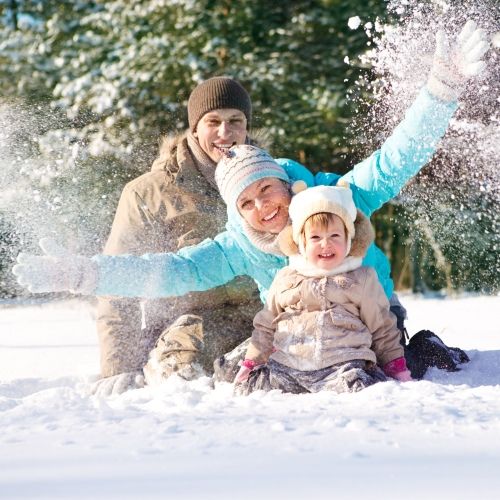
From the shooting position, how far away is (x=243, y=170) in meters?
3.16

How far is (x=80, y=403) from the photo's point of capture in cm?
255

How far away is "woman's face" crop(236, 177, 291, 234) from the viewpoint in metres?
3.14

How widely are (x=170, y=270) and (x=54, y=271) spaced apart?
448 mm

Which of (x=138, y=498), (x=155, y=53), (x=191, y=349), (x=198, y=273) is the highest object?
(x=155, y=53)

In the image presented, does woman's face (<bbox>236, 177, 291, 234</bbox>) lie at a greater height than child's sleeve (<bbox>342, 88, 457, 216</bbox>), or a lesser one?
lesser

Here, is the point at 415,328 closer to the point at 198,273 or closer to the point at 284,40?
the point at 198,273

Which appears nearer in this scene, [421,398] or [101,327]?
[421,398]

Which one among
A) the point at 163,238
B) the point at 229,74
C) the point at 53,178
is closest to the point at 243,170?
the point at 163,238

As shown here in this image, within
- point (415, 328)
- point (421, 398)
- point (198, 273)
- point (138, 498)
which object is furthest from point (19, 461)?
point (415, 328)

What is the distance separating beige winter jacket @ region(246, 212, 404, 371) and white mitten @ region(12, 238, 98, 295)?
625 millimetres

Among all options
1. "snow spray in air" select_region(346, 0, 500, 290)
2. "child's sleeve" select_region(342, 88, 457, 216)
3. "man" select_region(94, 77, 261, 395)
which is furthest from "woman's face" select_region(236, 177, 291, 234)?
"snow spray in air" select_region(346, 0, 500, 290)

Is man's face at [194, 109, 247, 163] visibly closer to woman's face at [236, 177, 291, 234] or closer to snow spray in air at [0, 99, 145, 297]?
woman's face at [236, 177, 291, 234]

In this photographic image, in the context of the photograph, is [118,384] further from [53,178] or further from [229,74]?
[229,74]

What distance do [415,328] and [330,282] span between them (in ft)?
9.63
